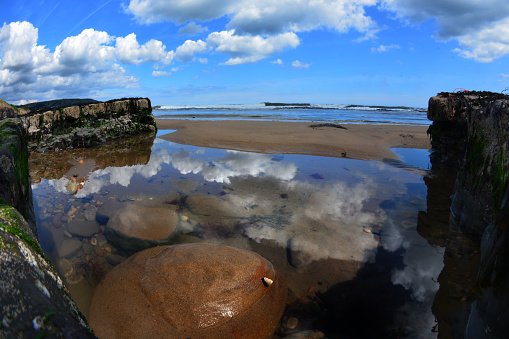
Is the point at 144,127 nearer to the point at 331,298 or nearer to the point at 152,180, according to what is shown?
the point at 152,180

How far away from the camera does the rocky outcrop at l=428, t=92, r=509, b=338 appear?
1644 millimetres

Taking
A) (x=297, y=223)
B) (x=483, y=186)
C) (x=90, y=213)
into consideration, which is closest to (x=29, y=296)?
(x=297, y=223)

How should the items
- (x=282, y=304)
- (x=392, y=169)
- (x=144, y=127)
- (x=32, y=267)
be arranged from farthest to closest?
(x=144, y=127), (x=392, y=169), (x=282, y=304), (x=32, y=267)

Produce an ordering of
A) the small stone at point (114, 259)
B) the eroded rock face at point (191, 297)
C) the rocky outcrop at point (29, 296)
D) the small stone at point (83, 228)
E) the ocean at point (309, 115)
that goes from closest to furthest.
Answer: the rocky outcrop at point (29, 296), the eroded rock face at point (191, 297), the small stone at point (114, 259), the small stone at point (83, 228), the ocean at point (309, 115)

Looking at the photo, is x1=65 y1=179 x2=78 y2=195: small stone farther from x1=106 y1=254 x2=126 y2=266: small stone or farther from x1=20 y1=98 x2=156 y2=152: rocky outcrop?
x1=20 y1=98 x2=156 y2=152: rocky outcrop

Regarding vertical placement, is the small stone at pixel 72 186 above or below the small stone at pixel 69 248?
above

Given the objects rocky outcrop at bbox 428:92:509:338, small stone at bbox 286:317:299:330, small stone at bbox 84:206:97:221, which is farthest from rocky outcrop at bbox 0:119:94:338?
small stone at bbox 84:206:97:221

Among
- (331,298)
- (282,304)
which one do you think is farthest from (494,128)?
(282,304)

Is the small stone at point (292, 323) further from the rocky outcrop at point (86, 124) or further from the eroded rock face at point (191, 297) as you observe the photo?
the rocky outcrop at point (86, 124)

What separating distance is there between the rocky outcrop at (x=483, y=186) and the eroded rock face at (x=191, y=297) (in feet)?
5.11

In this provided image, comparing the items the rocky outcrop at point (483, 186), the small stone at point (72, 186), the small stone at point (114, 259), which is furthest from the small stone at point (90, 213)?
the rocky outcrop at point (483, 186)

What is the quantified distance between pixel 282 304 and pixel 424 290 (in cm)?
145

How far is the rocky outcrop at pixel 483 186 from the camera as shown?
164 centimetres

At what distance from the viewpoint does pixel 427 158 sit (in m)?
8.74
